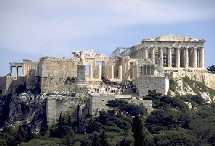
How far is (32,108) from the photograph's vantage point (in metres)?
153

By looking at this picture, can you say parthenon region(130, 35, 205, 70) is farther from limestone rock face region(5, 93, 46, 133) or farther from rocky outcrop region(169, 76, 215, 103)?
limestone rock face region(5, 93, 46, 133)

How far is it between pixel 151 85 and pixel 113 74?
8.47m

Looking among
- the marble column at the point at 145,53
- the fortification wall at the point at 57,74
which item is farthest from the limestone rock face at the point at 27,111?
the marble column at the point at 145,53

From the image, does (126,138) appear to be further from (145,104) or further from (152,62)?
(152,62)

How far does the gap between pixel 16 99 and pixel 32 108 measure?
12.8ft

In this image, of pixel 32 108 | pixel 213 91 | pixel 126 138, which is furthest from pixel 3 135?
pixel 213 91

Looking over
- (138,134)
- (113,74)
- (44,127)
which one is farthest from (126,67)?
(138,134)

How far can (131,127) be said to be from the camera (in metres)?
144

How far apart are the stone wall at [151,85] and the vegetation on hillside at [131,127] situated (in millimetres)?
1004

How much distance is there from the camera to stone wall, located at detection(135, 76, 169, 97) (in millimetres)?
150750

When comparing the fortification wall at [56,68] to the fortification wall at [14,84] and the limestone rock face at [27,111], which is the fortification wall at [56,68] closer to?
the limestone rock face at [27,111]

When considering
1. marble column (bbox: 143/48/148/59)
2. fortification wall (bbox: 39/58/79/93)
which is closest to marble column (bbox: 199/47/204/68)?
marble column (bbox: 143/48/148/59)

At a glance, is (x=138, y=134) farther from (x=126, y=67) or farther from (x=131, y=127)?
(x=126, y=67)

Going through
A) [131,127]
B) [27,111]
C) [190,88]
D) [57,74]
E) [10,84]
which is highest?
[57,74]
